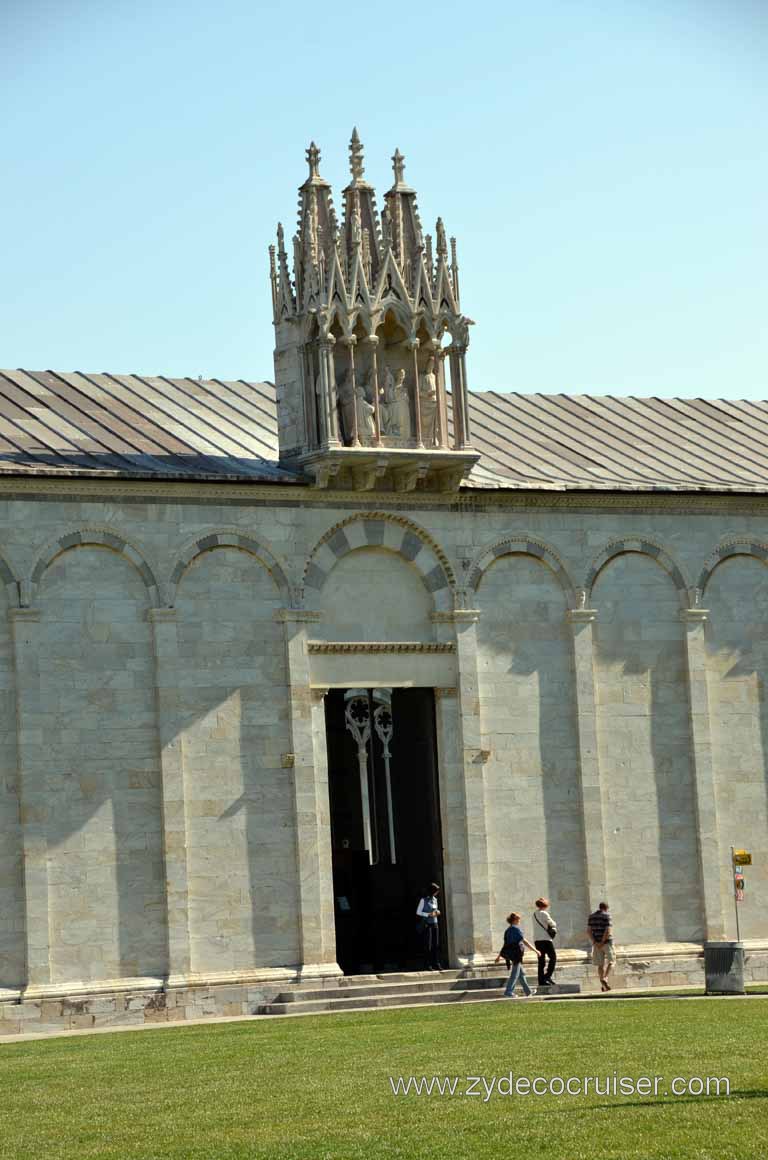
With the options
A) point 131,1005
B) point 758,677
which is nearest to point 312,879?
point 131,1005

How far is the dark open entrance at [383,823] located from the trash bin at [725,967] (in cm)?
625

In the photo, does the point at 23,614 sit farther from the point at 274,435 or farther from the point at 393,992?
the point at 393,992

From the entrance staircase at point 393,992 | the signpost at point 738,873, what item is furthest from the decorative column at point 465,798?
the signpost at point 738,873

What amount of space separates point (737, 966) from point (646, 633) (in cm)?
912

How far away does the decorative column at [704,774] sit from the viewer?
1852 inches

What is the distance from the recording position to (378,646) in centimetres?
4478

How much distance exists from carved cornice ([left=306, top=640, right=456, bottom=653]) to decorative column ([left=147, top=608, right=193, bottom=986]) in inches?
117

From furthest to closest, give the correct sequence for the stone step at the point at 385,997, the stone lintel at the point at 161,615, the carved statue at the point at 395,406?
the carved statue at the point at 395,406 < the stone lintel at the point at 161,615 < the stone step at the point at 385,997

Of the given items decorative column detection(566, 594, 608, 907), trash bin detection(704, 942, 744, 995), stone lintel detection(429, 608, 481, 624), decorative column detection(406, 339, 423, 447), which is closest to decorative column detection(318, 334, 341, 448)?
decorative column detection(406, 339, 423, 447)

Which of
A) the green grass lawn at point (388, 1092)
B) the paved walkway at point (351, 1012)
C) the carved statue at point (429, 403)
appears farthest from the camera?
the carved statue at point (429, 403)

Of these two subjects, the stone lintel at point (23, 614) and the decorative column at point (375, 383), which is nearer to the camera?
the stone lintel at point (23, 614)

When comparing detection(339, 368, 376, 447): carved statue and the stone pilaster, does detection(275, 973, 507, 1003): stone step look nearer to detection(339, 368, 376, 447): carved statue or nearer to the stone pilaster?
the stone pilaster

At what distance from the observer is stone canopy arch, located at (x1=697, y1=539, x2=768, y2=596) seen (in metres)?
48.3

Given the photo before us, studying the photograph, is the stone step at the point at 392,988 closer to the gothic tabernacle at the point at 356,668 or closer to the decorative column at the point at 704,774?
the gothic tabernacle at the point at 356,668
